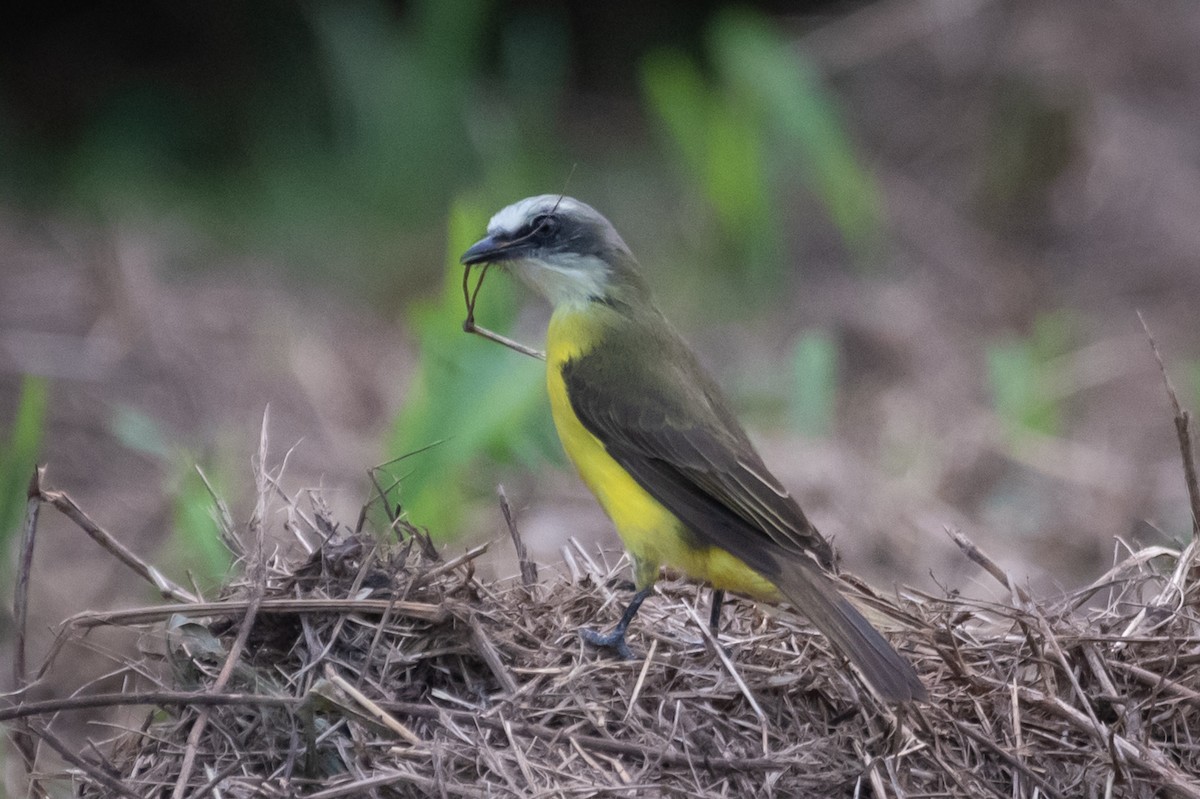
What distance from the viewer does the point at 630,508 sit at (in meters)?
4.03

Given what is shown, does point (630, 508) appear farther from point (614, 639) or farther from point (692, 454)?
point (614, 639)

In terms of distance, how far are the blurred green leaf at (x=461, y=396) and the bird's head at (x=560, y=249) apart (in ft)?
0.87

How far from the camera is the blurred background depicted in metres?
6.37

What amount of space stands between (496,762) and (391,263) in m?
6.21

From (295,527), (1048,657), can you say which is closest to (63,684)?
(295,527)

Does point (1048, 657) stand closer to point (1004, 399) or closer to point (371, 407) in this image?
point (1004, 399)

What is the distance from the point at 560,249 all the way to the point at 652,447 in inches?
28.7

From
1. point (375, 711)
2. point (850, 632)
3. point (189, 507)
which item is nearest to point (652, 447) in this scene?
point (850, 632)

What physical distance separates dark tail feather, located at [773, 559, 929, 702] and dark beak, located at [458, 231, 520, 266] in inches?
51.9

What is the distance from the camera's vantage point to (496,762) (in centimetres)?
309

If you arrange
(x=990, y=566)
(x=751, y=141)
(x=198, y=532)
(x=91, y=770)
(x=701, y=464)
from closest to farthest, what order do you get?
(x=91, y=770) < (x=990, y=566) < (x=701, y=464) < (x=198, y=532) < (x=751, y=141)

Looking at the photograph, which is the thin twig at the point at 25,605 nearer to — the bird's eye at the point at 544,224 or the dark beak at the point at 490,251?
the dark beak at the point at 490,251

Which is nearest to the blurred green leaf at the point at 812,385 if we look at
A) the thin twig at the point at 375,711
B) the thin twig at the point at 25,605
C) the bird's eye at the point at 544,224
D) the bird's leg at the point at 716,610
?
the bird's eye at the point at 544,224

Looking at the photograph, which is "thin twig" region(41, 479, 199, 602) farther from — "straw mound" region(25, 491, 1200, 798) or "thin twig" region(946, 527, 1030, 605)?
"thin twig" region(946, 527, 1030, 605)
